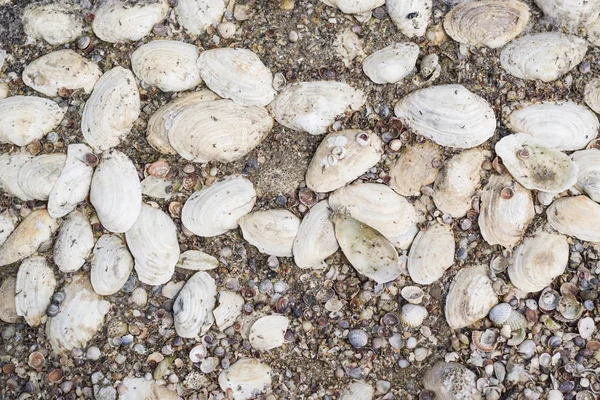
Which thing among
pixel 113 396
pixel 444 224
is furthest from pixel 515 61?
pixel 113 396

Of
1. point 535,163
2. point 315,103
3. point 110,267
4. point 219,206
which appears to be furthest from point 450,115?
point 110,267

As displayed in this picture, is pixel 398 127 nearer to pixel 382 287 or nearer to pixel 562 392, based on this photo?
pixel 382 287

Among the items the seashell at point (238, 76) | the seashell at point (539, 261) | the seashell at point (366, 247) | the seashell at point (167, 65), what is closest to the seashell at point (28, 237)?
the seashell at point (167, 65)

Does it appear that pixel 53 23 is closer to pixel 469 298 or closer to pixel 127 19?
pixel 127 19

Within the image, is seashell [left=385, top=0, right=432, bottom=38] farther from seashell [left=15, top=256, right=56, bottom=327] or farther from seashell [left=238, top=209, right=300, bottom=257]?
seashell [left=15, top=256, right=56, bottom=327]

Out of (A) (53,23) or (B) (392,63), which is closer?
(B) (392,63)

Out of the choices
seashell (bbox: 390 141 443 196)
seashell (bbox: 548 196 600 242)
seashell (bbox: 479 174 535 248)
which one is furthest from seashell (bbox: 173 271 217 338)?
seashell (bbox: 548 196 600 242)
